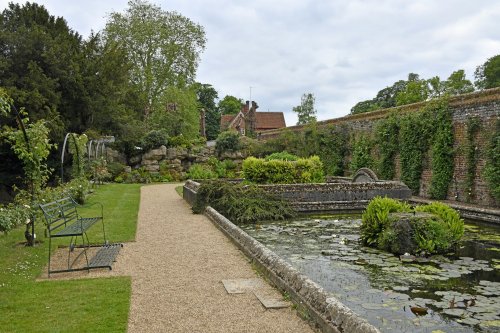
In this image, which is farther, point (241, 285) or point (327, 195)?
point (327, 195)

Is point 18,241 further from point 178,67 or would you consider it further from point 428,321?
point 178,67

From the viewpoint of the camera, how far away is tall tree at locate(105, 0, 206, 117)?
122 feet

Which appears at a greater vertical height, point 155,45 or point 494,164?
point 155,45

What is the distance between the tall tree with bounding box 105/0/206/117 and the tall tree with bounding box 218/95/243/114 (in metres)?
39.2

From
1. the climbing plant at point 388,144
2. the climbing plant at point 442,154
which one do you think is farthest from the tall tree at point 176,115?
the climbing plant at point 442,154

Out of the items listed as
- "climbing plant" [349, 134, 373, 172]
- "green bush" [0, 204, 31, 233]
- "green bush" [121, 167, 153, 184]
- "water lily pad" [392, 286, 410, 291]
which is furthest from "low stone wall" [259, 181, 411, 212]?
"green bush" [121, 167, 153, 184]

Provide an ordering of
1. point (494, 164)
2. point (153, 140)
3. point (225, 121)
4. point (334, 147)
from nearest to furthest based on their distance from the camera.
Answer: point (494, 164), point (334, 147), point (153, 140), point (225, 121)

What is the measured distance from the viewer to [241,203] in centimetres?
1207

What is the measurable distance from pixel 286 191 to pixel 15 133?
8022mm

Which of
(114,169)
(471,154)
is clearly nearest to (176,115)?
(114,169)

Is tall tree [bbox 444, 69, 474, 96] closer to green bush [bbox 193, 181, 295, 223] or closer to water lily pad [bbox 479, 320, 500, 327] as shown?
green bush [bbox 193, 181, 295, 223]

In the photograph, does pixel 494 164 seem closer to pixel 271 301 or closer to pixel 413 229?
pixel 413 229

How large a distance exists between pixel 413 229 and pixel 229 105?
73501mm

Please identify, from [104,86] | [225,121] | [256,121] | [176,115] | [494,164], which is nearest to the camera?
[494,164]
